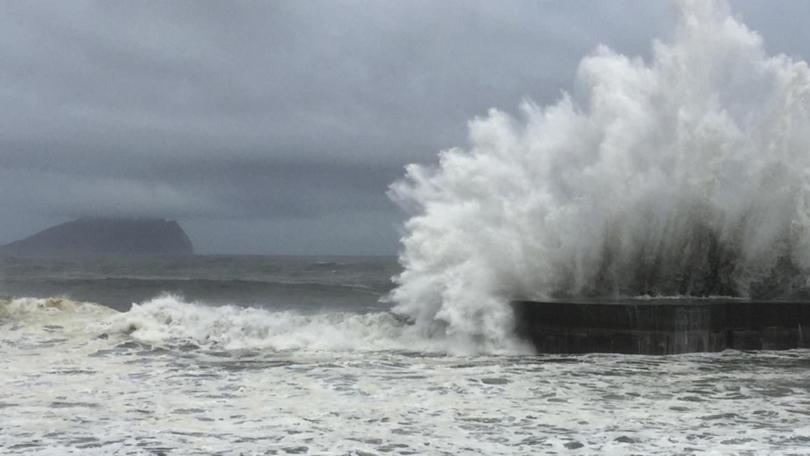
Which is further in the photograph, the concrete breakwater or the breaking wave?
the breaking wave

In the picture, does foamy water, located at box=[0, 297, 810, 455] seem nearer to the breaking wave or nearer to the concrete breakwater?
the breaking wave

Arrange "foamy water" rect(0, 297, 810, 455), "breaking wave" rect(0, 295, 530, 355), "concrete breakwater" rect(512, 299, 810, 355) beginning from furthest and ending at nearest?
"breaking wave" rect(0, 295, 530, 355), "concrete breakwater" rect(512, 299, 810, 355), "foamy water" rect(0, 297, 810, 455)

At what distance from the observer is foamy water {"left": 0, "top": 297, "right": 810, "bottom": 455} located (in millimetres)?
5805

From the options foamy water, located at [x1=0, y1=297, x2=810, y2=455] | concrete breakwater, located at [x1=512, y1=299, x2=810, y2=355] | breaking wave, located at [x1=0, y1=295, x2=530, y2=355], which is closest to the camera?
foamy water, located at [x1=0, y1=297, x2=810, y2=455]

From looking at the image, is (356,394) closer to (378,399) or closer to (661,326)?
(378,399)

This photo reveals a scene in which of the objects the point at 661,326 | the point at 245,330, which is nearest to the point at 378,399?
the point at 661,326

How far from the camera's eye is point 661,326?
33.9 ft

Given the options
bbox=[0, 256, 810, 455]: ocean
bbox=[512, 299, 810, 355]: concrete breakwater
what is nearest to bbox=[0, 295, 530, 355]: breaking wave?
bbox=[0, 256, 810, 455]: ocean

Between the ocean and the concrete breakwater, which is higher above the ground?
the concrete breakwater

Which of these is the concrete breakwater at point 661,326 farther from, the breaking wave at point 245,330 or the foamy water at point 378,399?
the breaking wave at point 245,330

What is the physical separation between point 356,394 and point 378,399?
1.16 ft

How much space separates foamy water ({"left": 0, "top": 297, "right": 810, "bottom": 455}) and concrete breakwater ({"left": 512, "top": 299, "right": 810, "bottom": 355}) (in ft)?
1.17

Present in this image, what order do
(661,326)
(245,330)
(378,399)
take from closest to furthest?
(378,399)
(661,326)
(245,330)

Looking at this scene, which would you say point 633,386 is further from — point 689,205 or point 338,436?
point 689,205
